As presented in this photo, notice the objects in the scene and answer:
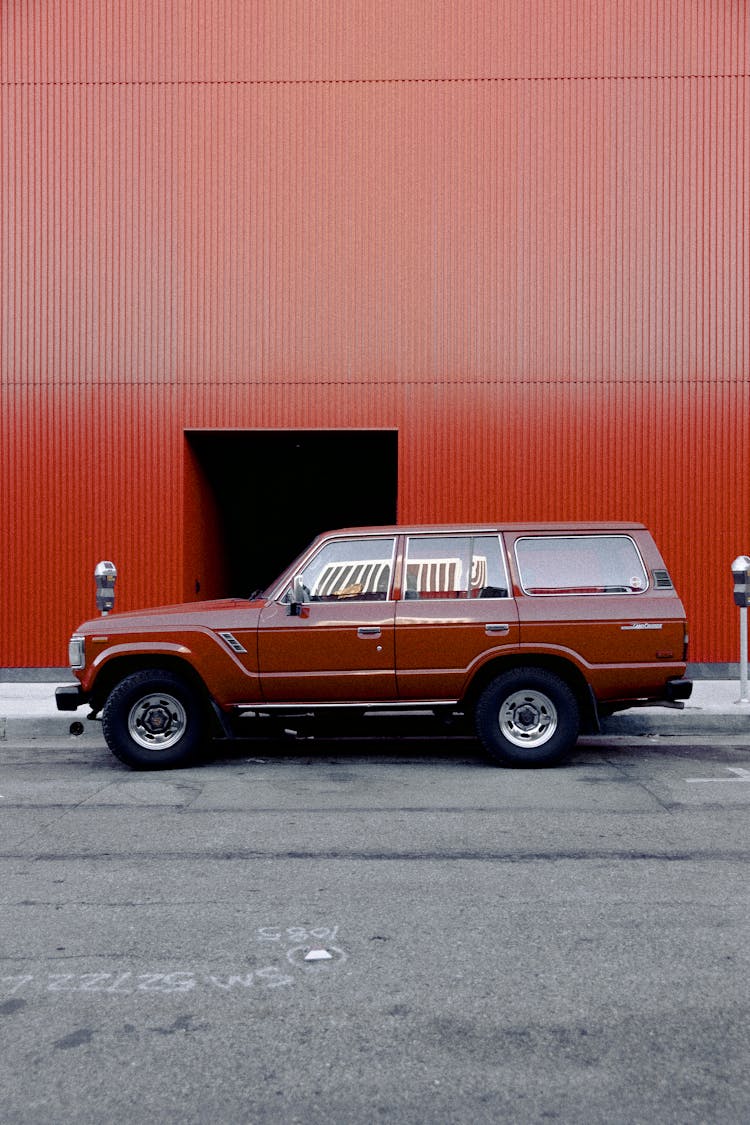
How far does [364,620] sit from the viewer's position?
24.4 ft

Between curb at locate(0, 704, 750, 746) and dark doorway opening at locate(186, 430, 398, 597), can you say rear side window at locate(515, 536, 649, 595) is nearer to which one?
curb at locate(0, 704, 750, 746)

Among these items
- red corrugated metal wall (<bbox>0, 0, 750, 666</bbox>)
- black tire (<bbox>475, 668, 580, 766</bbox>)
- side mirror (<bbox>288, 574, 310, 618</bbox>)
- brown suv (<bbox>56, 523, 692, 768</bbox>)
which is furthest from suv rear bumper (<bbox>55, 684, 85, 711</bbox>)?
red corrugated metal wall (<bbox>0, 0, 750, 666</bbox>)

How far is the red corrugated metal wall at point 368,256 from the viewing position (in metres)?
12.1

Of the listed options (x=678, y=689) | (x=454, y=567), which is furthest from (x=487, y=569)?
(x=678, y=689)

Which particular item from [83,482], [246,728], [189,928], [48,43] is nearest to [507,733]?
[246,728]

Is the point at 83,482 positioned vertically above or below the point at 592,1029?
above

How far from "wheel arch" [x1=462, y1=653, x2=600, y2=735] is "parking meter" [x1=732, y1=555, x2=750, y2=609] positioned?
3.11 metres

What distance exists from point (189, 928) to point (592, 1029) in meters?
1.76

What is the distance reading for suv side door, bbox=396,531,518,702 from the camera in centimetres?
739

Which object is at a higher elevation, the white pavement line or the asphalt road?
the asphalt road

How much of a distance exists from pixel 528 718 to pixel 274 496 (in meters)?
9.71

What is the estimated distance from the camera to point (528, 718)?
738 cm

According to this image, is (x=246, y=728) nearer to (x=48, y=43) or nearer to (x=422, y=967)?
(x=422, y=967)

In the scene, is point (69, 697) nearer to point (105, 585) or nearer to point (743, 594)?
point (105, 585)
